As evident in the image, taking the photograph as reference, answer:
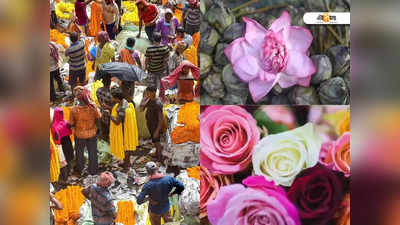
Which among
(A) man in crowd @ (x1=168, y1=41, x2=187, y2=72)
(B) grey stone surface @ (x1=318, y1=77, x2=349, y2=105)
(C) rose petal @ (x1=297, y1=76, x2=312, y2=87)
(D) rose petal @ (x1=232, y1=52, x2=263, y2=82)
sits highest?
(A) man in crowd @ (x1=168, y1=41, x2=187, y2=72)

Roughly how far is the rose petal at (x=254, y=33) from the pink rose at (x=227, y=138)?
1.29 ft

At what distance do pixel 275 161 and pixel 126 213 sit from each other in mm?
941

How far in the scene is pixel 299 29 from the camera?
2.49 m

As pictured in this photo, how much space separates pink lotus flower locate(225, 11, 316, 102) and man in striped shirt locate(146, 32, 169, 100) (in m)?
0.37

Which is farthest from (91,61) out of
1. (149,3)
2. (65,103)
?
(149,3)

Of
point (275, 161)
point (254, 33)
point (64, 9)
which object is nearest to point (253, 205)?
point (275, 161)

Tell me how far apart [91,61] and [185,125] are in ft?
2.25

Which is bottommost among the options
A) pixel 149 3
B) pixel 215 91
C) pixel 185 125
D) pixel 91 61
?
pixel 185 125

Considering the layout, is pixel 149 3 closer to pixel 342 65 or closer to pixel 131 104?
pixel 131 104

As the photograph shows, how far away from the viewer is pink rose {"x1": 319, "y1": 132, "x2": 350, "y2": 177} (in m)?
2.50

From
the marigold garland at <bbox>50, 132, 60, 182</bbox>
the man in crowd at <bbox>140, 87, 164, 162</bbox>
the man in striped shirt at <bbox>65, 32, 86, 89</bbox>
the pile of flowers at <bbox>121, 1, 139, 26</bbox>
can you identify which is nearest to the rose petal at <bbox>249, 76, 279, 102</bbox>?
the man in crowd at <bbox>140, 87, 164, 162</bbox>

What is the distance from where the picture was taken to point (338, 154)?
250cm

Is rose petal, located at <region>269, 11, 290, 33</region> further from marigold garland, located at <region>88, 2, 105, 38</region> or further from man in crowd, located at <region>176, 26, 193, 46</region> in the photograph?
marigold garland, located at <region>88, 2, 105, 38</region>

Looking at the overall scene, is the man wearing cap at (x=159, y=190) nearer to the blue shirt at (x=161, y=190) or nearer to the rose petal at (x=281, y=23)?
the blue shirt at (x=161, y=190)
